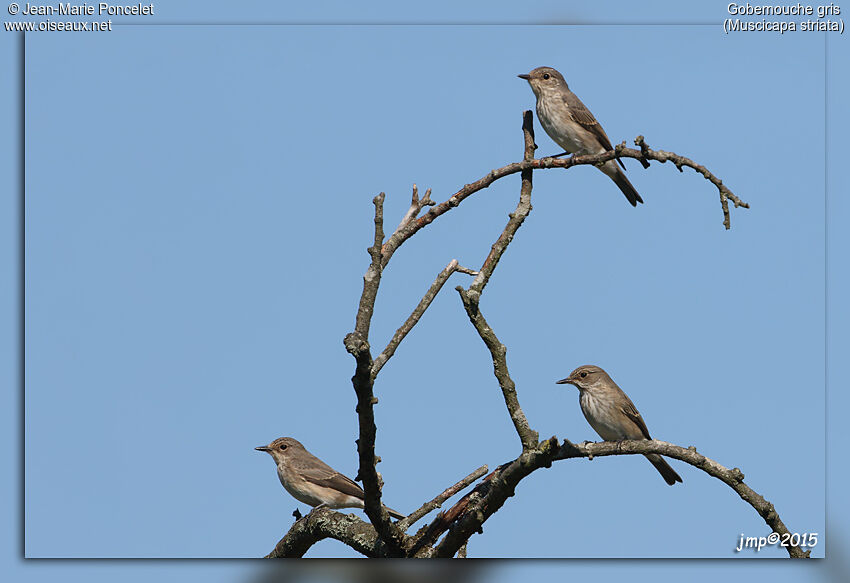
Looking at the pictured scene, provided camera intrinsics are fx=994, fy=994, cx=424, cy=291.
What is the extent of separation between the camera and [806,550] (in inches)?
293

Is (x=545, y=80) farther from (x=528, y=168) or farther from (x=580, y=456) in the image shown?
(x=580, y=456)

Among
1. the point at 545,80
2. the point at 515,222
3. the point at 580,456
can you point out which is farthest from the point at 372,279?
the point at 545,80

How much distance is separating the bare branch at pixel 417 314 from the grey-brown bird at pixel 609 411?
322 centimetres

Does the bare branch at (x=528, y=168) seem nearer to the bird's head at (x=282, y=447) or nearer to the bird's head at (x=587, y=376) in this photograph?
the bird's head at (x=587, y=376)

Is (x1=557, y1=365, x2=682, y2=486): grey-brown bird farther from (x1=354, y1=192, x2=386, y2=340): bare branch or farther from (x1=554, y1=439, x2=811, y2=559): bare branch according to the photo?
(x1=354, y1=192, x2=386, y2=340): bare branch

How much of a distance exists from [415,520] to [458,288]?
2.01 metres

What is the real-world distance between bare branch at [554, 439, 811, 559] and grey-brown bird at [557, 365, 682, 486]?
3.44 m

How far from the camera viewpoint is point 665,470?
11.2 m

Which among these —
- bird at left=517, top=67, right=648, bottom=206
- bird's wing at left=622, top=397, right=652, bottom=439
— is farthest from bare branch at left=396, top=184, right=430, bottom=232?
bird at left=517, top=67, right=648, bottom=206

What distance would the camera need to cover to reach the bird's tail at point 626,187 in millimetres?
14375

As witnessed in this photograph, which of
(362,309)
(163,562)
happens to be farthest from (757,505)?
(163,562)

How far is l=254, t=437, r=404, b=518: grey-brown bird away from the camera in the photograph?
12.0 meters

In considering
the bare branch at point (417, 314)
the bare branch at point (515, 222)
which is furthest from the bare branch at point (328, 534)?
the bare branch at point (515, 222)

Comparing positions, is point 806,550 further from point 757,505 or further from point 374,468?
point 374,468
